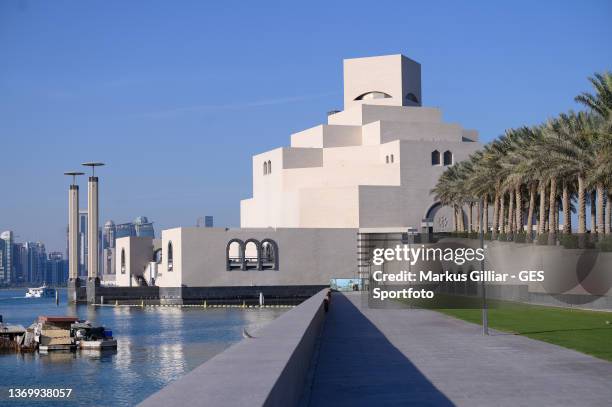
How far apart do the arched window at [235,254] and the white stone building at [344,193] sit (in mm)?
120

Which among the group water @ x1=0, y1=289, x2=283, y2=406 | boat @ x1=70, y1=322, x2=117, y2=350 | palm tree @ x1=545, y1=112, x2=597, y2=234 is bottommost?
water @ x1=0, y1=289, x2=283, y2=406

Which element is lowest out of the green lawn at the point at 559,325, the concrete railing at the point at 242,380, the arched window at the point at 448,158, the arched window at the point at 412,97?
the green lawn at the point at 559,325

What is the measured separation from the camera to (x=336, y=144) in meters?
86.4

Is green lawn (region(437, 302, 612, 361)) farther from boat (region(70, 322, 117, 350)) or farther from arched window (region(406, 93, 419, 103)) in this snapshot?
arched window (region(406, 93, 419, 103))

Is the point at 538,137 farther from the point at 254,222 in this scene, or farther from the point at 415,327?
the point at 254,222

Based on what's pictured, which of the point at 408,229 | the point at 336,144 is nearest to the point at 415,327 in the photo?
the point at 408,229

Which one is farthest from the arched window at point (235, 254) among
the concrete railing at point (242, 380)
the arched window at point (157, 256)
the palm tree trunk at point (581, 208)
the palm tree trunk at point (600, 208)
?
the concrete railing at point (242, 380)

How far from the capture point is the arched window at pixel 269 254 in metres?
83.6

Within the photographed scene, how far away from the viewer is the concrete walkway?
11.3m

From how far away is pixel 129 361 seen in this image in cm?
3719

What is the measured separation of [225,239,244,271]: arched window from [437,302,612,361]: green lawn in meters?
49.3

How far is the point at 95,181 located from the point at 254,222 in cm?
1845

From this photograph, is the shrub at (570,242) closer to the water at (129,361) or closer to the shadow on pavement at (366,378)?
the water at (129,361)

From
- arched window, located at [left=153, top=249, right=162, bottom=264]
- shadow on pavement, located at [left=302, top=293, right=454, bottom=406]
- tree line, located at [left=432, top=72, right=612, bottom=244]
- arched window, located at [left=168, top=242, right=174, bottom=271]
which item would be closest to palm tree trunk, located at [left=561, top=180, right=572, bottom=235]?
tree line, located at [left=432, top=72, right=612, bottom=244]
